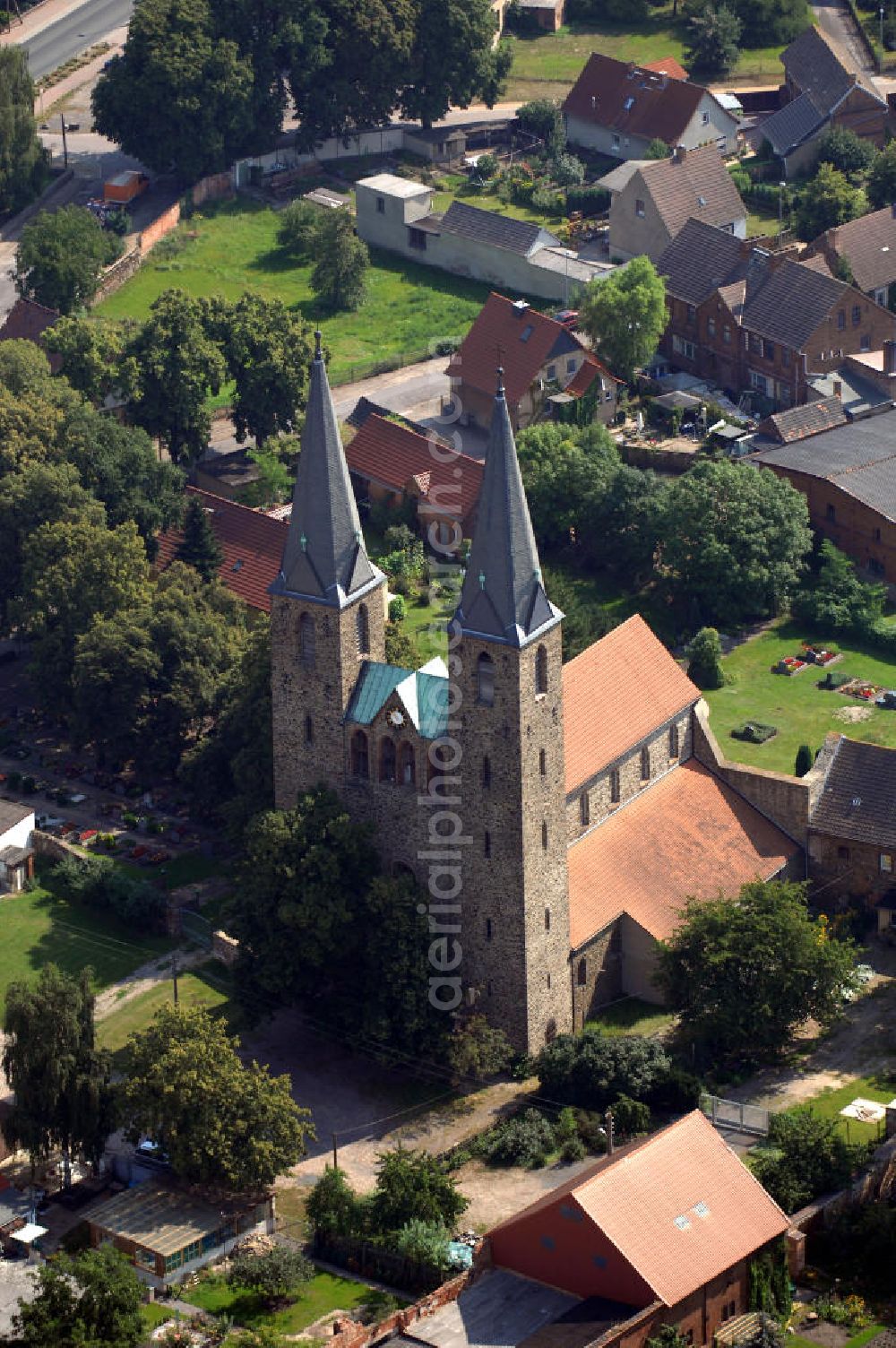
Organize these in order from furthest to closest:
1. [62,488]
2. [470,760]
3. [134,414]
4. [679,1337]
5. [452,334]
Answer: [452,334], [134,414], [62,488], [470,760], [679,1337]

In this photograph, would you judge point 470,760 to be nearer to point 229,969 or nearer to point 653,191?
point 229,969

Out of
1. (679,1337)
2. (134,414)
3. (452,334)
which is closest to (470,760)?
(679,1337)

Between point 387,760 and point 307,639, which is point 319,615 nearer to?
point 307,639

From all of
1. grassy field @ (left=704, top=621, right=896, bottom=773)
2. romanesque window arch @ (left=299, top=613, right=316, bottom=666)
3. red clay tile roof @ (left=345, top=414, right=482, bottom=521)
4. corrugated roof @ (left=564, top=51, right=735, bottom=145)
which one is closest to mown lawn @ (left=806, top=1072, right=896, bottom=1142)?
grassy field @ (left=704, top=621, right=896, bottom=773)

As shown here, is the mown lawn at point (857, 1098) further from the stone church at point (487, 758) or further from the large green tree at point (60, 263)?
the large green tree at point (60, 263)

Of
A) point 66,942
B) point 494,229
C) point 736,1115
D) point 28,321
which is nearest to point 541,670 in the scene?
point 736,1115

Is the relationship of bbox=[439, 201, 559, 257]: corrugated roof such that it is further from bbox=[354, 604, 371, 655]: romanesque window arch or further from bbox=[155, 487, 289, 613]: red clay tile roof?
bbox=[354, 604, 371, 655]: romanesque window arch
